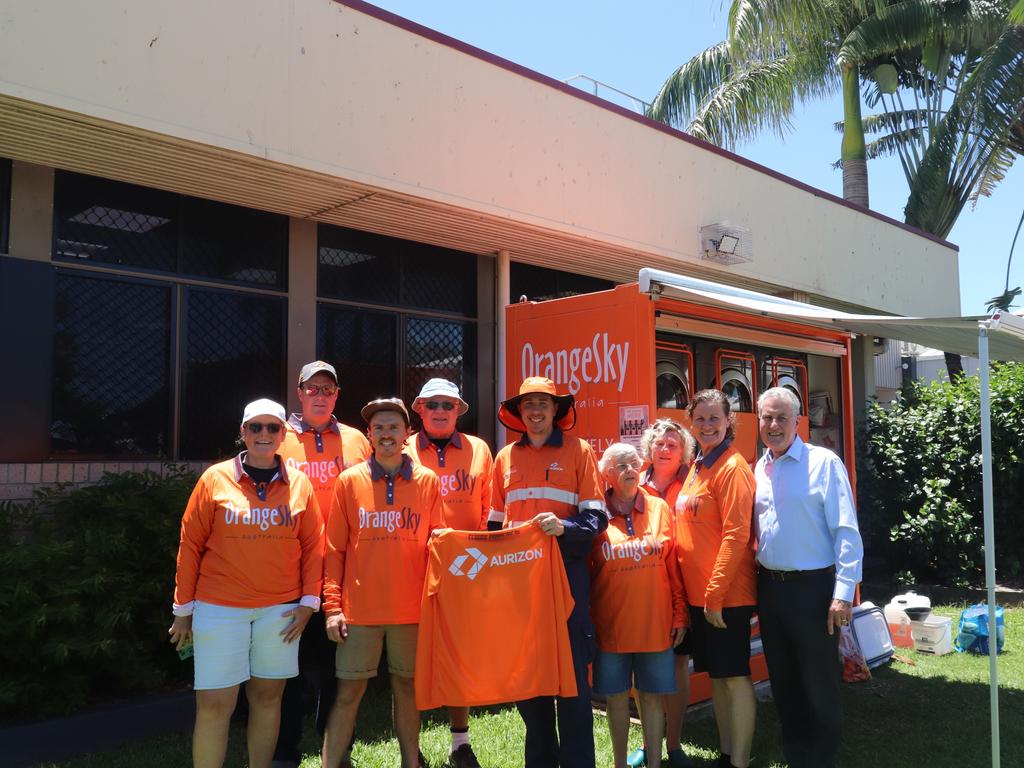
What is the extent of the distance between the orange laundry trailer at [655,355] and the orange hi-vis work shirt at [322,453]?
1.75 meters

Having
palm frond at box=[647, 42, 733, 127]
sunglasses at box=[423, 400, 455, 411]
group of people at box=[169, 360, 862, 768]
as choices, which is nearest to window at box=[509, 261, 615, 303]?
sunglasses at box=[423, 400, 455, 411]

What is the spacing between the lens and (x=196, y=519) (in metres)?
3.79

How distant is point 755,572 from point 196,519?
8.58ft

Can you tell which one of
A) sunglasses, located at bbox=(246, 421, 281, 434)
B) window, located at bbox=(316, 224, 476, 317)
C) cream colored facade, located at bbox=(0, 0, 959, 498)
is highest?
cream colored facade, located at bbox=(0, 0, 959, 498)

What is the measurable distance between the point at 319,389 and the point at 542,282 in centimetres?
466

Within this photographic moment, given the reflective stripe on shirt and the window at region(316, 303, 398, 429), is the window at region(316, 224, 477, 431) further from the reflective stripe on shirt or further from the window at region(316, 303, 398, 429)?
the reflective stripe on shirt

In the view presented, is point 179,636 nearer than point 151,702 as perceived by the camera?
Yes

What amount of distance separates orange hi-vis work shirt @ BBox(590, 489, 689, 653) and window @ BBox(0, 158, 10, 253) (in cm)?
425

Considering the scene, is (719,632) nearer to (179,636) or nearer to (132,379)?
(179,636)

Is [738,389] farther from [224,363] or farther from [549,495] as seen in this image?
[224,363]

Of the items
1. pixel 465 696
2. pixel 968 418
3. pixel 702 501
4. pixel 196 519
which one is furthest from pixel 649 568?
pixel 968 418

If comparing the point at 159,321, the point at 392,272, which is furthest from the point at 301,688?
the point at 392,272

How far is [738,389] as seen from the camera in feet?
21.7

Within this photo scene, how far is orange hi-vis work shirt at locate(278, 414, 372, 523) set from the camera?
4.48 m
